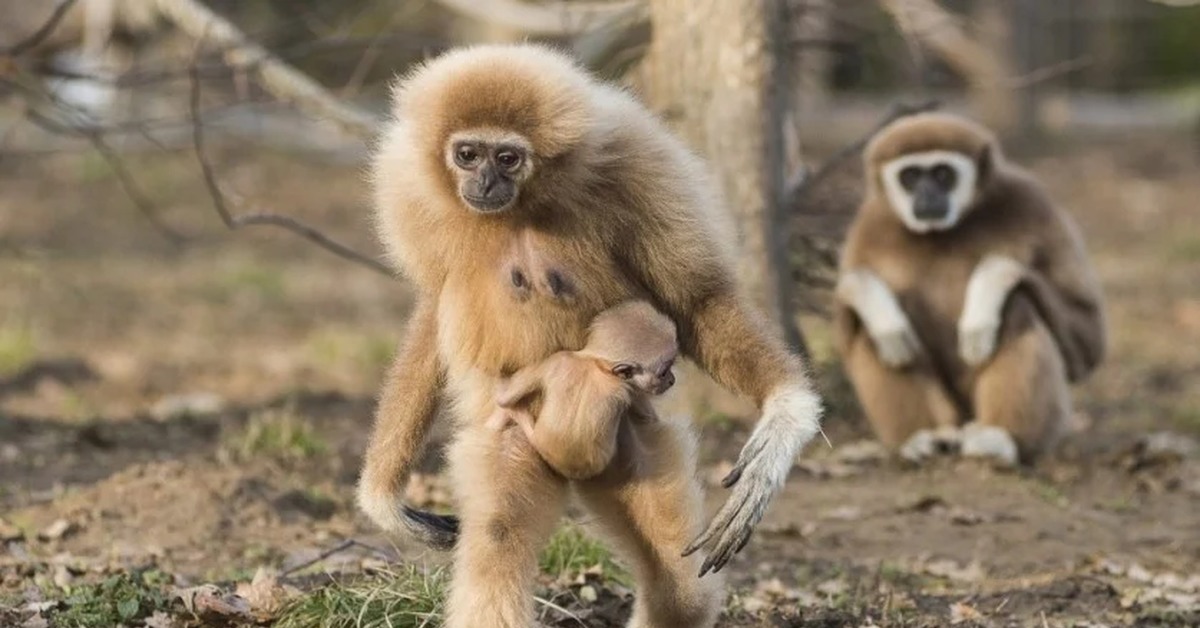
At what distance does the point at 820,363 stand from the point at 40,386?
5.14 meters

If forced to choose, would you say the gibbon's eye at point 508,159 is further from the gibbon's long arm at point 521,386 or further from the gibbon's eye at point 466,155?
the gibbon's long arm at point 521,386

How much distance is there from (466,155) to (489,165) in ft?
0.30

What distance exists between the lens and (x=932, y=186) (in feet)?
32.0

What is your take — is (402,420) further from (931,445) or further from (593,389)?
(931,445)

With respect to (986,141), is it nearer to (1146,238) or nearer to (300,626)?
(300,626)

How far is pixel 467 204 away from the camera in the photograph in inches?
215

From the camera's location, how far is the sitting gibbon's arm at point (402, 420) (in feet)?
19.0

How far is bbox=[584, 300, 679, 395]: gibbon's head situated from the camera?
209 inches

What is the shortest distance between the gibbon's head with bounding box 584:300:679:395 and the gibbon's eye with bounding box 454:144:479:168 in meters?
0.63

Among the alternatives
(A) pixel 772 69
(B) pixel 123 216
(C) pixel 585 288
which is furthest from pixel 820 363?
(B) pixel 123 216

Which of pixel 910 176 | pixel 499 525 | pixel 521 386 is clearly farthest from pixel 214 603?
pixel 910 176

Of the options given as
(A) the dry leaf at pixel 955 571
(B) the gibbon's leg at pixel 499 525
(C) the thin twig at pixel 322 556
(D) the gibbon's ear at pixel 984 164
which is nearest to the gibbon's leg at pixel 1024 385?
(D) the gibbon's ear at pixel 984 164

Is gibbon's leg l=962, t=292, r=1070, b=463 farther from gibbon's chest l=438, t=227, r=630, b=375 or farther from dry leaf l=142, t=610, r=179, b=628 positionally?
dry leaf l=142, t=610, r=179, b=628

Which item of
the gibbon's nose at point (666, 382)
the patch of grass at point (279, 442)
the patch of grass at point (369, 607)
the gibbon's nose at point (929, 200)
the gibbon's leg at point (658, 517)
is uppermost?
the gibbon's nose at point (929, 200)
